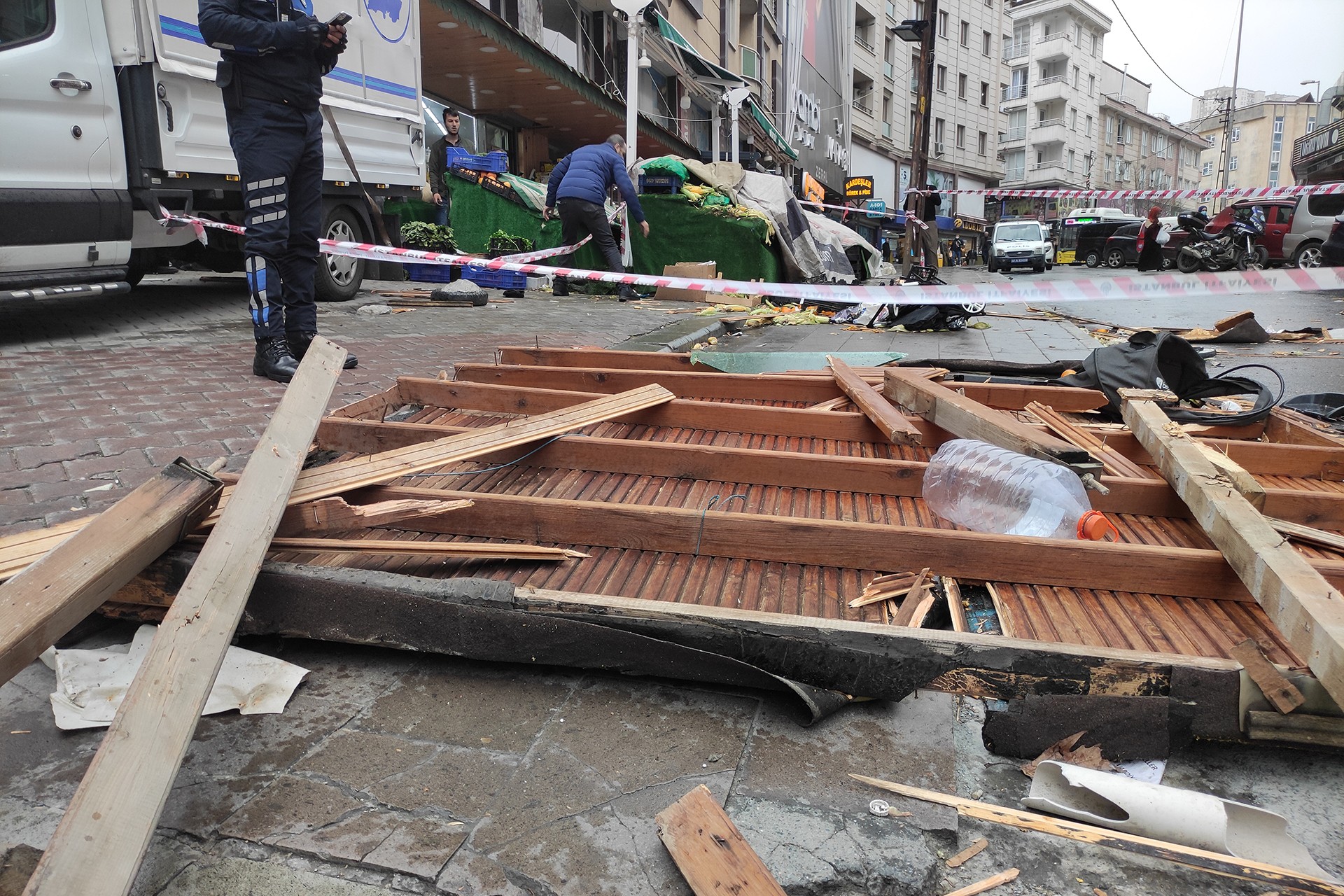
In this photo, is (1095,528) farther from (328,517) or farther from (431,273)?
(431,273)

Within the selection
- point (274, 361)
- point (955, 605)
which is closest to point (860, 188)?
point (274, 361)

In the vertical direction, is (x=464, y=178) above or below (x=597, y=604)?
above

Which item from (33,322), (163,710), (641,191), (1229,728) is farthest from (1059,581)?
(641,191)

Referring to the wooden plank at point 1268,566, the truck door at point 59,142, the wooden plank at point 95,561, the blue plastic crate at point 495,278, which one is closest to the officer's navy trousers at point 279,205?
the truck door at point 59,142

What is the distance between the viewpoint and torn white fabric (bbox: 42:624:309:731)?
5.82ft

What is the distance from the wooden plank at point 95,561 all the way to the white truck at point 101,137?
4461mm

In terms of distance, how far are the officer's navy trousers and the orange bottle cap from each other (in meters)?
4.33

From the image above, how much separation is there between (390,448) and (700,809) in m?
2.12

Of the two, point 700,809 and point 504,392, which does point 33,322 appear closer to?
point 504,392

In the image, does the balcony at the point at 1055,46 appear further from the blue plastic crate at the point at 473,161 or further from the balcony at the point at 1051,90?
the blue plastic crate at the point at 473,161

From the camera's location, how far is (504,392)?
3.85m

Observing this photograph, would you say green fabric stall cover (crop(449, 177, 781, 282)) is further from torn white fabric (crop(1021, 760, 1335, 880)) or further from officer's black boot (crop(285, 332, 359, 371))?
torn white fabric (crop(1021, 760, 1335, 880))

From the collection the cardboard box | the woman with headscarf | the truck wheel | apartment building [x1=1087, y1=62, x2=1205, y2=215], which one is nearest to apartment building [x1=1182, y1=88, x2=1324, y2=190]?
apartment building [x1=1087, y1=62, x2=1205, y2=215]

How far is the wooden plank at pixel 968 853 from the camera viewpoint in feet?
4.75
